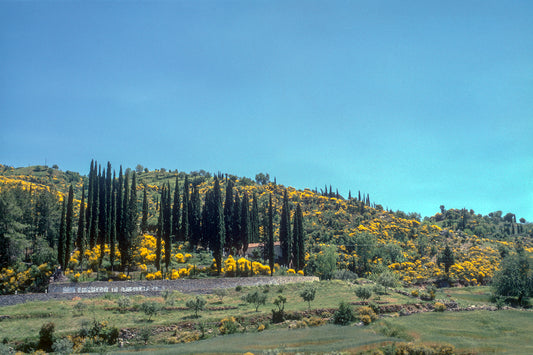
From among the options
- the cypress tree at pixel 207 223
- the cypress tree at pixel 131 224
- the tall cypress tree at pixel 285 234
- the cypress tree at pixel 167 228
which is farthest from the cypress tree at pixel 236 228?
the cypress tree at pixel 131 224

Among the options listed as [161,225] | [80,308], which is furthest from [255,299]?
[161,225]

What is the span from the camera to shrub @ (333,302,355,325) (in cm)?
4234

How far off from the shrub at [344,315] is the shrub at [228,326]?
10866mm

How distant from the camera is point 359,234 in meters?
112

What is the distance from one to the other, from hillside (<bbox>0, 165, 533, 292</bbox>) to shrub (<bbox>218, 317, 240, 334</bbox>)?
30.7 m

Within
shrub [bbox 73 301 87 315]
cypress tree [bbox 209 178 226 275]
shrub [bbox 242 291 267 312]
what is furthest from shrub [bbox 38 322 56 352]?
cypress tree [bbox 209 178 226 275]

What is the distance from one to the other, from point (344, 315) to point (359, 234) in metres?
71.8

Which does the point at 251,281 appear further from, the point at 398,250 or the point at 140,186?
the point at 140,186

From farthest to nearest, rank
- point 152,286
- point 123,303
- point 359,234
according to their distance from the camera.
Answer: point 359,234
point 152,286
point 123,303

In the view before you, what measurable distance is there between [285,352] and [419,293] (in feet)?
129

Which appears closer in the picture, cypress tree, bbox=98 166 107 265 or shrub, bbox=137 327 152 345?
shrub, bbox=137 327 152 345

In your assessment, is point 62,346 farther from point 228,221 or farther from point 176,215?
point 176,215

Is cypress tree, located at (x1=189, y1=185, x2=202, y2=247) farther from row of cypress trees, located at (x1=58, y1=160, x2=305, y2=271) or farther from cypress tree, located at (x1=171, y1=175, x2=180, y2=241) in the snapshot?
cypress tree, located at (x1=171, y1=175, x2=180, y2=241)

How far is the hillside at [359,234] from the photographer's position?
3625 inches
